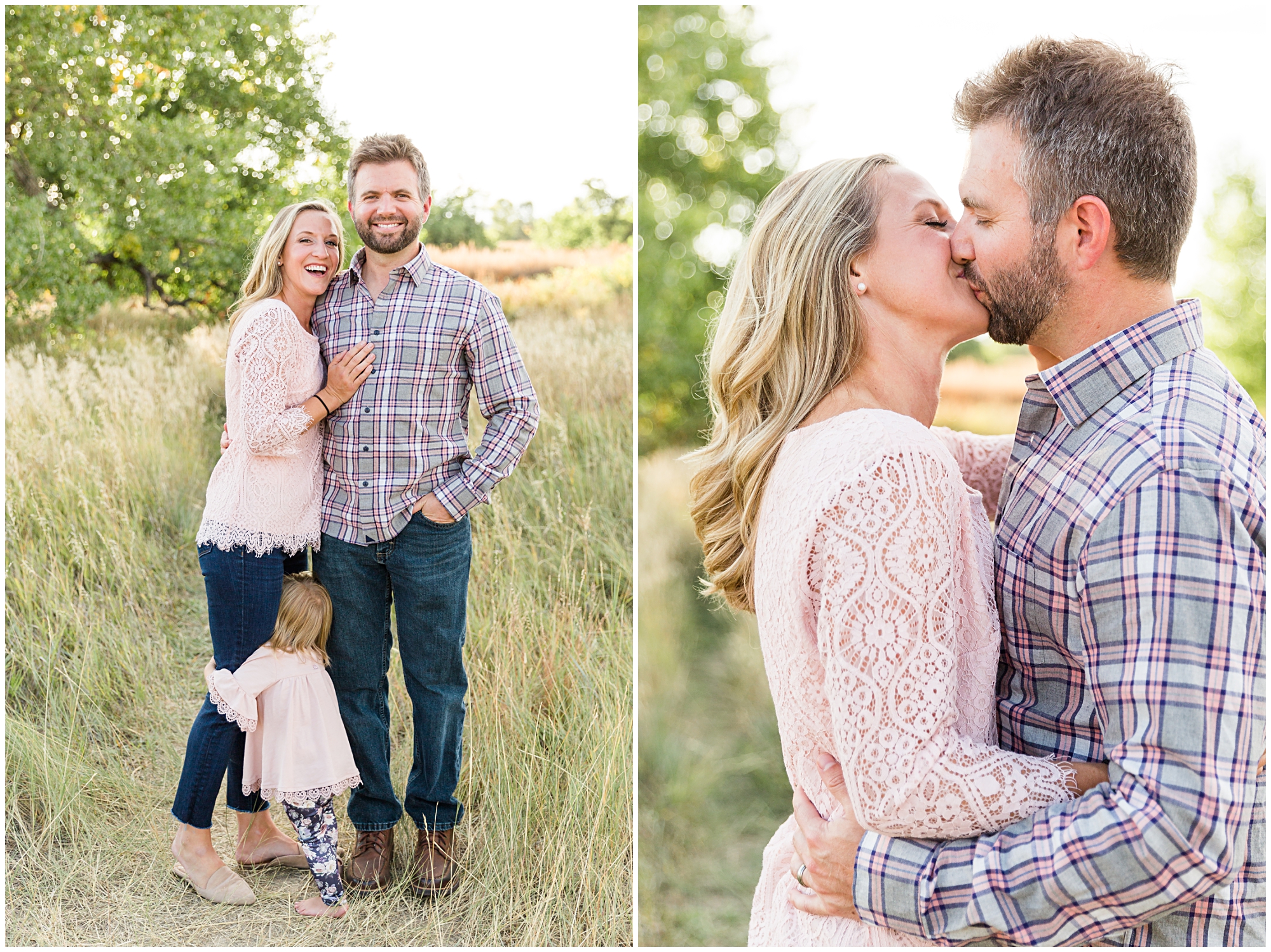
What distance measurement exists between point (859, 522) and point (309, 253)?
6.81 feet

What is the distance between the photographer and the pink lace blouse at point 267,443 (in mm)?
2801

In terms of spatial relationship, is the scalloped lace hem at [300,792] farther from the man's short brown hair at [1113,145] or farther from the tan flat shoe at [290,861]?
the man's short brown hair at [1113,145]

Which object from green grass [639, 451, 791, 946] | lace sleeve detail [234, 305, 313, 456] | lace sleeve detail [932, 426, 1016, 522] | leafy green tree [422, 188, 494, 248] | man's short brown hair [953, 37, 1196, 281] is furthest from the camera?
green grass [639, 451, 791, 946]

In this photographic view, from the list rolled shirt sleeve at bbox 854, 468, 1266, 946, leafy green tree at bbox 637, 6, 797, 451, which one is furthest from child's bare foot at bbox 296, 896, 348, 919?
leafy green tree at bbox 637, 6, 797, 451

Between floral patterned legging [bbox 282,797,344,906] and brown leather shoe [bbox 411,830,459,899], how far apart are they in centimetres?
25

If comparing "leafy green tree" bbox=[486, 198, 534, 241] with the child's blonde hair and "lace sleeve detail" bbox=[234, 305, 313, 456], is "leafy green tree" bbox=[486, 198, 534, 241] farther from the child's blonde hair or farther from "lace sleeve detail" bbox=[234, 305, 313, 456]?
the child's blonde hair

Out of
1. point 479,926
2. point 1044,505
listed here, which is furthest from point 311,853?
point 1044,505

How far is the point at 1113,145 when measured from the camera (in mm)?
1690

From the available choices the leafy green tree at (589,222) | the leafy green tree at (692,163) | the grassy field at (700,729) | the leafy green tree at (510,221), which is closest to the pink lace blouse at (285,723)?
the leafy green tree at (510,221)

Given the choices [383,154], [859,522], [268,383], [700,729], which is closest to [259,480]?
[268,383]

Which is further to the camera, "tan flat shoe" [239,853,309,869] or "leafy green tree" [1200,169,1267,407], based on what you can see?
"leafy green tree" [1200,169,1267,407]

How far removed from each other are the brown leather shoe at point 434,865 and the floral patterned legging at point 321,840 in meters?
0.25

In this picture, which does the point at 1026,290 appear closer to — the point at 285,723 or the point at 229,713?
the point at 285,723

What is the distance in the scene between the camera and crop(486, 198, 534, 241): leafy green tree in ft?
12.1
